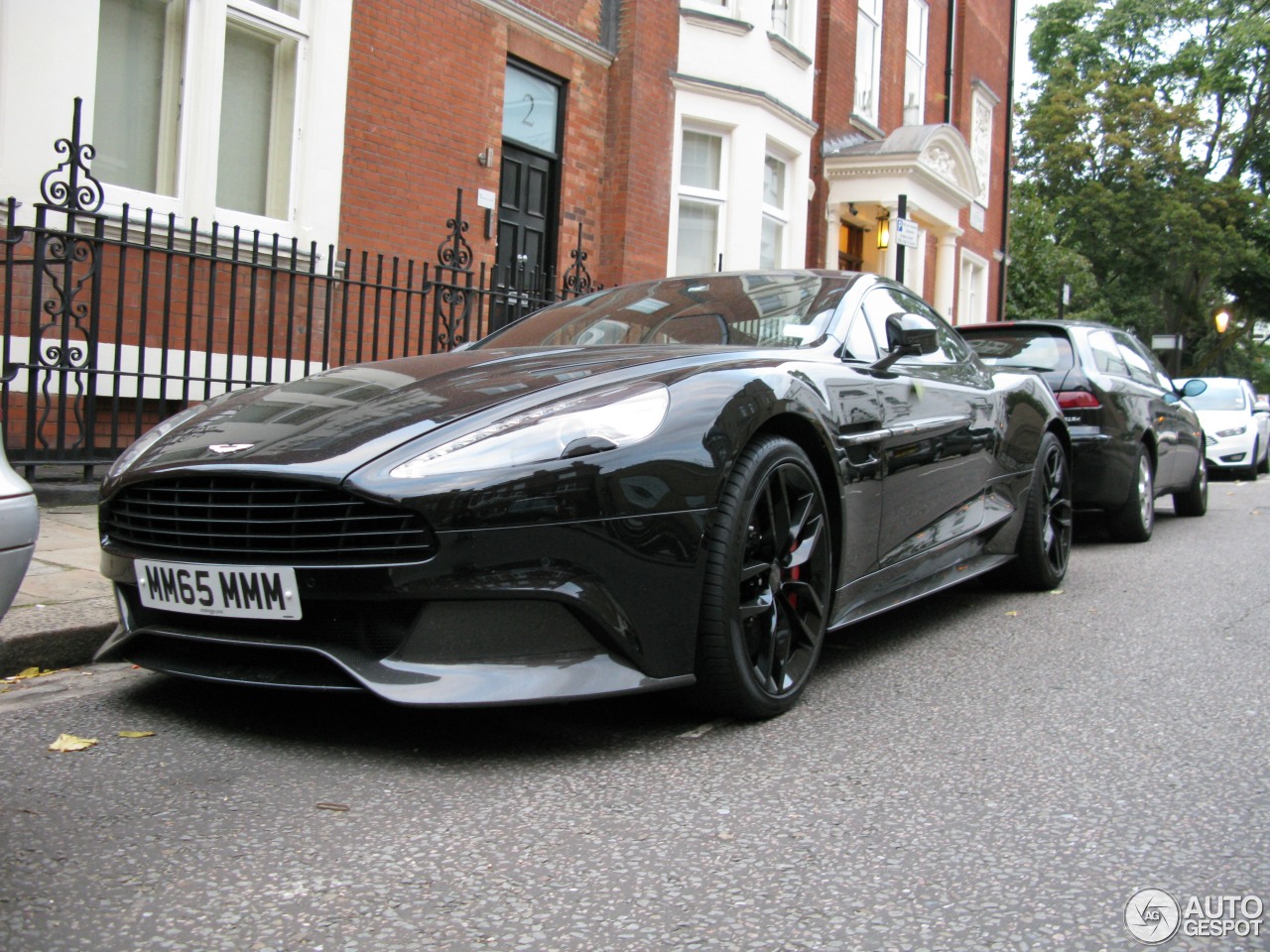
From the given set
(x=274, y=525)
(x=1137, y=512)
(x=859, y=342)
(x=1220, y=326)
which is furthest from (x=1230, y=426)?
(x=1220, y=326)

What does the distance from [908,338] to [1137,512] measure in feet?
14.1

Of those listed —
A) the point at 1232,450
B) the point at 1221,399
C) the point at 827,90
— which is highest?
the point at 827,90

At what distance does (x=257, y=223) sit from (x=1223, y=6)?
3710cm

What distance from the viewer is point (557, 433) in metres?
2.87

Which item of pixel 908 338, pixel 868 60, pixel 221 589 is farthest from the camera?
pixel 868 60

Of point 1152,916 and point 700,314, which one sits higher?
point 700,314

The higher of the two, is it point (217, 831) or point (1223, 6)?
point (1223, 6)

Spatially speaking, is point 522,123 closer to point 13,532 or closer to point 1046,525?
point 1046,525

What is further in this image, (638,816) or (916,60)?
(916,60)

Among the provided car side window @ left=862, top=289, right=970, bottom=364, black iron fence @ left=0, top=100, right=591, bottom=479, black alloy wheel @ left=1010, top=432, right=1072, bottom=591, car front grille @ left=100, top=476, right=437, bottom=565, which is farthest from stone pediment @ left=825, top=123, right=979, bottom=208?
car front grille @ left=100, top=476, right=437, bottom=565

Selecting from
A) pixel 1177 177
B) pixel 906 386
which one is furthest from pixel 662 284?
pixel 1177 177

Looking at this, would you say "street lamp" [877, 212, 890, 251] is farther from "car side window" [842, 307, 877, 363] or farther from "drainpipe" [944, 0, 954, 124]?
"car side window" [842, 307, 877, 363]

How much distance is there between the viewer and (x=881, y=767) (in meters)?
2.91

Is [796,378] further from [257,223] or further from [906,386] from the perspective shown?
[257,223]
